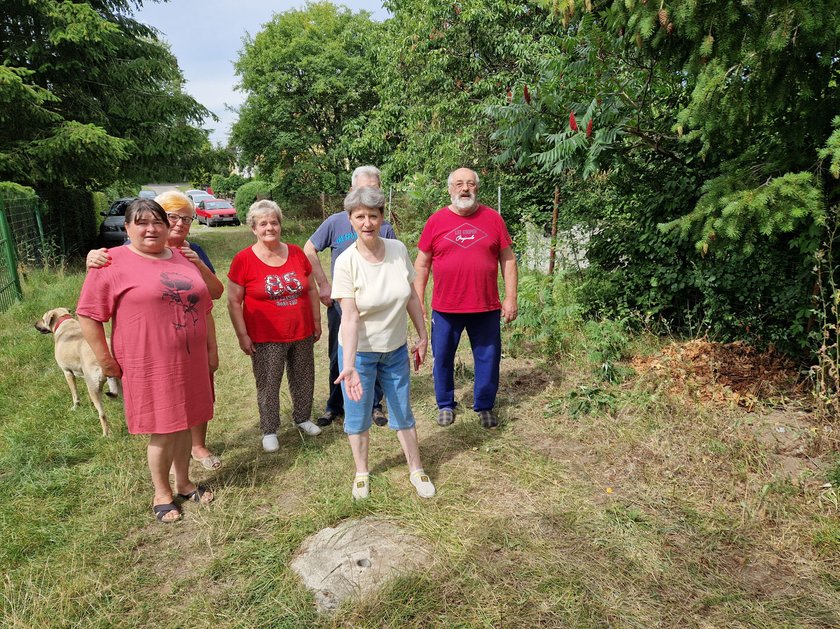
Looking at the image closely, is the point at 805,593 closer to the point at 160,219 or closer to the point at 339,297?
the point at 339,297

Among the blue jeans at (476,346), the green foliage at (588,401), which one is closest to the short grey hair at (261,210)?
the blue jeans at (476,346)

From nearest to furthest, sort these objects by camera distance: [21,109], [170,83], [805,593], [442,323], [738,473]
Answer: [805,593]
[738,473]
[442,323]
[21,109]
[170,83]

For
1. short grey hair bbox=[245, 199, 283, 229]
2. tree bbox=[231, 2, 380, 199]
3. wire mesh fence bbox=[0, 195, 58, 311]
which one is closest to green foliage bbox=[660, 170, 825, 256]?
short grey hair bbox=[245, 199, 283, 229]

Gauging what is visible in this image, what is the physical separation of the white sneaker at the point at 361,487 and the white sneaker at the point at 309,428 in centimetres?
94

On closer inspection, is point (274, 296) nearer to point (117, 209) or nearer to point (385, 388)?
point (385, 388)

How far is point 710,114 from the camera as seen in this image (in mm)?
3461

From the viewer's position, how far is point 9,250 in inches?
333

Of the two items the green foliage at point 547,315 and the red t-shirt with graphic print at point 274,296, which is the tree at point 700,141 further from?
the red t-shirt with graphic print at point 274,296

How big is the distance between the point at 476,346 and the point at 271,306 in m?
1.59

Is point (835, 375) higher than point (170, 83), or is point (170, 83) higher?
point (170, 83)

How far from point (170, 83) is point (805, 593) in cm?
1749

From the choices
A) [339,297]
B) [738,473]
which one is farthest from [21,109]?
[738,473]

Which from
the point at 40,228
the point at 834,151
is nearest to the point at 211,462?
the point at 834,151

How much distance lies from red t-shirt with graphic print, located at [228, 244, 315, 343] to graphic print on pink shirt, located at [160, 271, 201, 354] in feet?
2.42
